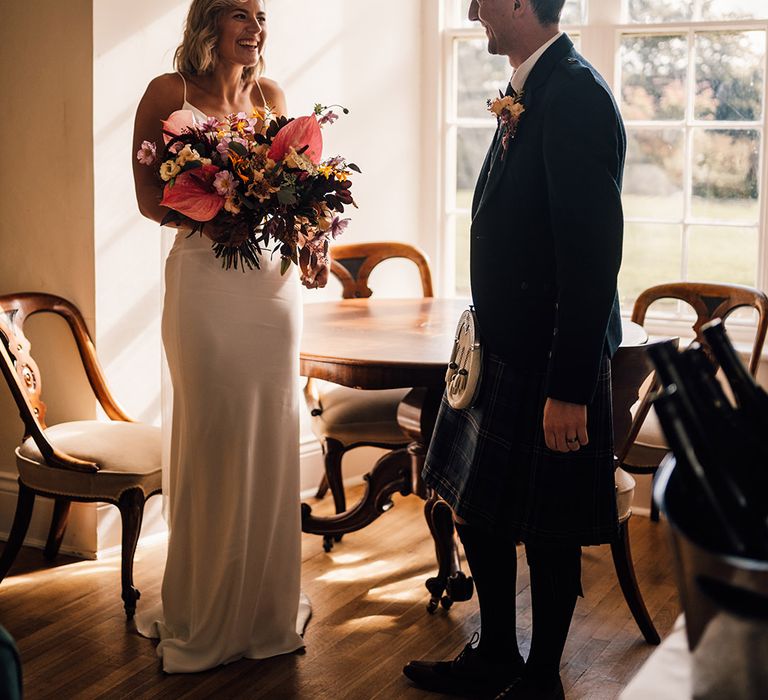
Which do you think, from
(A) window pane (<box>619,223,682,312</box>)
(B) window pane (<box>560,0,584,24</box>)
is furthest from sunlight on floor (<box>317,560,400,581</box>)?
(B) window pane (<box>560,0,584,24</box>)

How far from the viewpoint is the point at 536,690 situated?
2211mm

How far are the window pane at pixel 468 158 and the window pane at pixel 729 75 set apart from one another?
37.9 inches

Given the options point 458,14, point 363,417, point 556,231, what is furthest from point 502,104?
point 458,14

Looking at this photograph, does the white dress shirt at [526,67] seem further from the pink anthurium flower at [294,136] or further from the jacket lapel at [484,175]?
the pink anthurium flower at [294,136]

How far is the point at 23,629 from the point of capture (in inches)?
114

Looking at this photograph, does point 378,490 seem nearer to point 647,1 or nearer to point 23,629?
point 23,629

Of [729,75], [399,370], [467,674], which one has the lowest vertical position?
[467,674]

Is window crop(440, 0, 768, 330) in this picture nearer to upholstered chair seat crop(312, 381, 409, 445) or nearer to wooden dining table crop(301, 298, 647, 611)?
wooden dining table crop(301, 298, 647, 611)

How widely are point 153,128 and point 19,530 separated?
1.35 meters

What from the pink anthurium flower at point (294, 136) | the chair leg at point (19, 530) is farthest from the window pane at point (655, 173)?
the chair leg at point (19, 530)

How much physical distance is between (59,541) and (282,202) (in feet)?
5.46

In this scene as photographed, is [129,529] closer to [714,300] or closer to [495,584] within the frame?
[495,584]

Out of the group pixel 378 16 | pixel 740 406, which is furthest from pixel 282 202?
pixel 378 16

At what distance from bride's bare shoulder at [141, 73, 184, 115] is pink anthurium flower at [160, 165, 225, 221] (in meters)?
0.35
